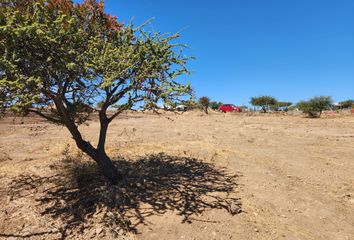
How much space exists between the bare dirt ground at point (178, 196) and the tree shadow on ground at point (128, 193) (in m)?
0.02

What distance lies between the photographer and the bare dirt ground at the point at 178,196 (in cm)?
591

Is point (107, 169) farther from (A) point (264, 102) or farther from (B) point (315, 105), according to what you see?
(A) point (264, 102)

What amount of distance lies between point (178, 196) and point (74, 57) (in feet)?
12.8

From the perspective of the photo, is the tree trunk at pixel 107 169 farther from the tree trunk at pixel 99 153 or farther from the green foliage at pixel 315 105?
the green foliage at pixel 315 105

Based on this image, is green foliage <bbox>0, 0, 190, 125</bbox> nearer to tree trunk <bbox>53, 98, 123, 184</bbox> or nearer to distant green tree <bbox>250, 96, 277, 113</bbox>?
tree trunk <bbox>53, 98, 123, 184</bbox>

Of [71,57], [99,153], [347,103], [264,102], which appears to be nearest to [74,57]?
[71,57]

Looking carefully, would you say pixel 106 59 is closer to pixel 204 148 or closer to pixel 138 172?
pixel 138 172

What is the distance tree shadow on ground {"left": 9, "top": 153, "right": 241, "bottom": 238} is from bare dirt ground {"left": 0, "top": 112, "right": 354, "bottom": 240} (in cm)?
2

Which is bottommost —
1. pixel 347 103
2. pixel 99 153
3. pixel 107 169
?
pixel 107 169

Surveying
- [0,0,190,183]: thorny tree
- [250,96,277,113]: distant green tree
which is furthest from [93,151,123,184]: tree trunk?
[250,96,277,113]: distant green tree

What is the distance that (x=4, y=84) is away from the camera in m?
5.21

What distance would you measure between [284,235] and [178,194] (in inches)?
102

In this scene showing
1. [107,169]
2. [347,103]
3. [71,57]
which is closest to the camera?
[71,57]

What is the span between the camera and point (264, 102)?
59.2 meters
